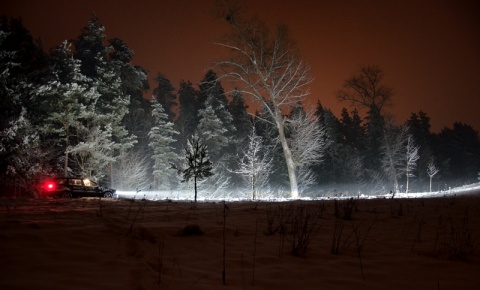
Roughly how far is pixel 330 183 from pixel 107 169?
36.3 meters

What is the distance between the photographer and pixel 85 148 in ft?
83.9

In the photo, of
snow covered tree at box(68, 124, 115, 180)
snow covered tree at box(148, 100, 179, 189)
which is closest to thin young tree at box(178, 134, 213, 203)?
snow covered tree at box(68, 124, 115, 180)

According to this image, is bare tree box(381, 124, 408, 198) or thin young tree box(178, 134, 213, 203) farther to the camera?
bare tree box(381, 124, 408, 198)

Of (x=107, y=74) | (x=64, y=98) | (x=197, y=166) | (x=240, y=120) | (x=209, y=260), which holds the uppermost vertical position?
(x=107, y=74)

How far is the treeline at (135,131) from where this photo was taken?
19922 mm

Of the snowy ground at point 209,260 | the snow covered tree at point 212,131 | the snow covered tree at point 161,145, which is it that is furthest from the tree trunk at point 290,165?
the snow covered tree at point 161,145

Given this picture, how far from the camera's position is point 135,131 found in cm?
4469

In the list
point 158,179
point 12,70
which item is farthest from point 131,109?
point 12,70

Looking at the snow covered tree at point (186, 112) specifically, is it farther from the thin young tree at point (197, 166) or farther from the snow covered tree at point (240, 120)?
the thin young tree at point (197, 166)

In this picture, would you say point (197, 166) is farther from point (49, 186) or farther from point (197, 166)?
point (49, 186)

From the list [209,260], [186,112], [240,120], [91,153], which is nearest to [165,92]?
[186,112]

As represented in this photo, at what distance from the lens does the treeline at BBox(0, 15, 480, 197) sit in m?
19.9

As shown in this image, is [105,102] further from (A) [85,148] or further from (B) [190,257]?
(B) [190,257]

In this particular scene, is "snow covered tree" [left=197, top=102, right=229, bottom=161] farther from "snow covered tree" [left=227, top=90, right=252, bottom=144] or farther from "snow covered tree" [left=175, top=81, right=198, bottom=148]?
"snow covered tree" [left=175, top=81, right=198, bottom=148]
